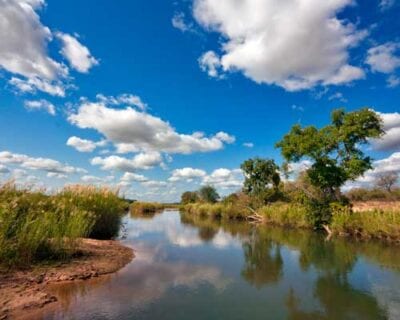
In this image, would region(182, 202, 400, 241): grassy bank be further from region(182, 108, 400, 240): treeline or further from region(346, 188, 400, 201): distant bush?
region(346, 188, 400, 201): distant bush

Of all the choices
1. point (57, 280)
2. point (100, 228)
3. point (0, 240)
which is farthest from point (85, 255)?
point (100, 228)

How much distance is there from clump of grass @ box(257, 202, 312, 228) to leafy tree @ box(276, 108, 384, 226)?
1306mm

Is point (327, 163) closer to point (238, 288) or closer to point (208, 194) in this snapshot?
point (238, 288)

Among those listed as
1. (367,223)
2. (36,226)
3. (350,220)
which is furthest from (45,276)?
(350,220)

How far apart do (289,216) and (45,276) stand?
2142 centimetres

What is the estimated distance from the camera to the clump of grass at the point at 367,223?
1602 cm

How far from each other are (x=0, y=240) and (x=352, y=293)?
7.88 m

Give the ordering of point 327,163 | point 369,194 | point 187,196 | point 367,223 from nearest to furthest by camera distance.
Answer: point 367,223, point 327,163, point 369,194, point 187,196

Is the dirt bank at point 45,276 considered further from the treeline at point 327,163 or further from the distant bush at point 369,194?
the distant bush at point 369,194

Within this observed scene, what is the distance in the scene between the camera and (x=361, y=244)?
611 inches

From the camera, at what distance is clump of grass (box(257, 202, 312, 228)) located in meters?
23.5

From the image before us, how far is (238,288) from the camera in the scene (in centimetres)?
725

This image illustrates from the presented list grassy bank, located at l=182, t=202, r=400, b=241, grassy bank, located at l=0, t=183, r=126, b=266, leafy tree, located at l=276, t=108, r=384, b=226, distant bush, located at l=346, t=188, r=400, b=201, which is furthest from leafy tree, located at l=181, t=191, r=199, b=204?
grassy bank, located at l=0, t=183, r=126, b=266

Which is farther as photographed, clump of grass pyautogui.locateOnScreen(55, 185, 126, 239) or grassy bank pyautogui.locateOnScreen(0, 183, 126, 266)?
clump of grass pyautogui.locateOnScreen(55, 185, 126, 239)
